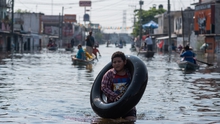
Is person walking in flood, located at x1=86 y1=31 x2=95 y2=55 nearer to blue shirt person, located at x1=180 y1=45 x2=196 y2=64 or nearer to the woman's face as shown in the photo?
blue shirt person, located at x1=180 y1=45 x2=196 y2=64

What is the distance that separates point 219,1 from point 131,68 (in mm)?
50574

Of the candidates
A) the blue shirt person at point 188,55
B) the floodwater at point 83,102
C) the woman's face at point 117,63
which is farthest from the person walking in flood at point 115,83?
the blue shirt person at point 188,55

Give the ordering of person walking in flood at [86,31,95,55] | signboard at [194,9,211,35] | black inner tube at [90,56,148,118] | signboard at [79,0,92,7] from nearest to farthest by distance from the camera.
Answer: black inner tube at [90,56,148,118] < person walking in flood at [86,31,95,55] < signboard at [194,9,211,35] < signboard at [79,0,92,7]

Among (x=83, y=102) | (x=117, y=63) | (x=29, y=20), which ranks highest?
(x=29, y=20)

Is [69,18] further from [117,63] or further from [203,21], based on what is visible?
[117,63]

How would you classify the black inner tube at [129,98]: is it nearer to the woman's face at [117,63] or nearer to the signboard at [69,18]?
the woman's face at [117,63]

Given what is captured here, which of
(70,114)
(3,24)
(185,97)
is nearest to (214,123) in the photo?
(70,114)

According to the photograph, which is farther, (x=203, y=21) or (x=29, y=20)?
(x=29, y=20)

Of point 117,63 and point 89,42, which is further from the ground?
point 89,42

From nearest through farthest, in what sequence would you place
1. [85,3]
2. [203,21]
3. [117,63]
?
[117,63]
[203,21]
[85,3]

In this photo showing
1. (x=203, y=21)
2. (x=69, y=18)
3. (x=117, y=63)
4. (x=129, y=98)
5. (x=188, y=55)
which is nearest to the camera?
(x=129, y=98)

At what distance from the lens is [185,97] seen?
509 inches

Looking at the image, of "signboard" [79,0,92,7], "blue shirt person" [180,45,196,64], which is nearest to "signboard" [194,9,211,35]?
"blue shirt person" [180,45,196,64]

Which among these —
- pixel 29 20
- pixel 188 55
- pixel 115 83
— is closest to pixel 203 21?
pixel 188 55
